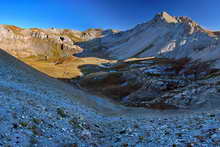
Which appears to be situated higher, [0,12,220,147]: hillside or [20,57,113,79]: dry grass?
[20,57,113,79]: dry grass

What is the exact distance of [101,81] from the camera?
71938mm

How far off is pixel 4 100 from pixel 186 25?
184 m

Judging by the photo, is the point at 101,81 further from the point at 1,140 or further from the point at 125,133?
the point at 1,140

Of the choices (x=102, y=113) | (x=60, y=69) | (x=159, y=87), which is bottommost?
(x=102, y=113)

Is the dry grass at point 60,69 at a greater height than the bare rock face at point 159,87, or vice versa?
the dry grass at point 60,69

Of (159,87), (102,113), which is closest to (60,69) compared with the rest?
(159,87)

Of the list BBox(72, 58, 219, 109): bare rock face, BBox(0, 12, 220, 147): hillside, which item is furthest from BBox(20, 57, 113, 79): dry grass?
BBox(72, 58, 219, 109): bare rock face

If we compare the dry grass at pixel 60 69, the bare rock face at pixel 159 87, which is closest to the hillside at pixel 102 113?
the bare rock face at pixel 159 87

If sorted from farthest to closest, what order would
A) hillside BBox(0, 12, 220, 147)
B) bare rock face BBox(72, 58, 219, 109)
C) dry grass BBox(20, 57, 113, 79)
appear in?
dry grass BBox(20, 57, 113, 79)
bare rock face BBox(72, 58, 219, 109)
hillside BBox(0, 12, 220, 147)

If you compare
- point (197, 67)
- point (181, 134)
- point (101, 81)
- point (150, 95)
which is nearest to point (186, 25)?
point (197, 67)

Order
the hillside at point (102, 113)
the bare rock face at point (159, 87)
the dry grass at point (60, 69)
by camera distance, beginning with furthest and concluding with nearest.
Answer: the dry grass at point (60, 69) → the bare rock face at point (159, 87) → the hillside at point (102, 113)

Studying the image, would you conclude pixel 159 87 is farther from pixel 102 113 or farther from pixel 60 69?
pixel 60 69

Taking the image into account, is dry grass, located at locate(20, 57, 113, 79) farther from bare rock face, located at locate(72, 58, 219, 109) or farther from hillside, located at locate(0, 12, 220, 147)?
bare rock face, located at locate(72, 58, 219, 109)

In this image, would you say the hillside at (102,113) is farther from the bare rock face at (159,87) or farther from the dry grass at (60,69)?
the dry grass at (60,69)
